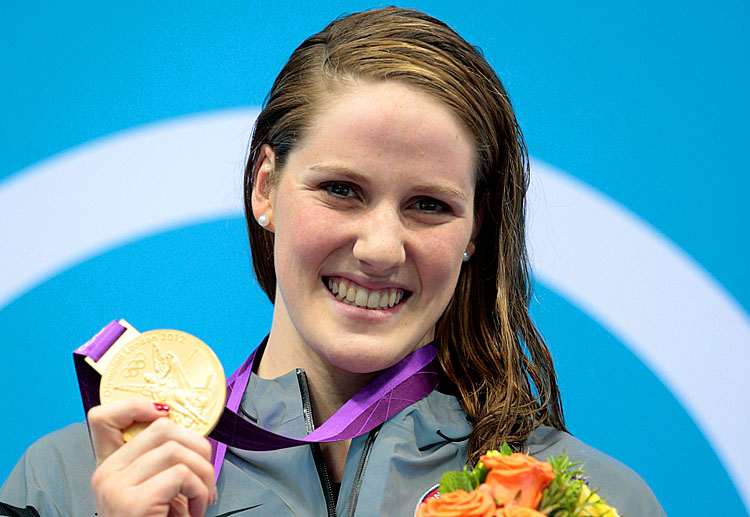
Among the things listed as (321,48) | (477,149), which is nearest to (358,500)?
(477,149)

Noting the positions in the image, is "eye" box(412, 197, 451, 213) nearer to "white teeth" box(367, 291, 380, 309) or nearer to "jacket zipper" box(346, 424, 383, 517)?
"white teeth" box(367, 291, 380, 309)

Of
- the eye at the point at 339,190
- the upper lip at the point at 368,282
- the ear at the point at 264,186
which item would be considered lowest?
the upper lip at the point at 368,282

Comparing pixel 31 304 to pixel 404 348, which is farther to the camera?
pixel 31 304

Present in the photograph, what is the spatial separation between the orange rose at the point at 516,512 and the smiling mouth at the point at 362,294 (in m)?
0.61

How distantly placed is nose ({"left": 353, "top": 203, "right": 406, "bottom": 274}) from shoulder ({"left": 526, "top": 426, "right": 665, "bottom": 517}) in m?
0.48

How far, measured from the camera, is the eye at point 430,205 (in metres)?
1.73

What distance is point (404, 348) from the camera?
1.77 m

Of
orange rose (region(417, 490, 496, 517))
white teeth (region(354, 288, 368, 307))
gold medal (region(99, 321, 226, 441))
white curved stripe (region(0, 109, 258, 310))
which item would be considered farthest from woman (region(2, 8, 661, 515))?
white curved stripe (region(0, 109, 258, 310))

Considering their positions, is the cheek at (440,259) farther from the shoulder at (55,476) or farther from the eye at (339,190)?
the shoulder at (55,476)

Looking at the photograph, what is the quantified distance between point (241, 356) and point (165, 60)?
82 cm

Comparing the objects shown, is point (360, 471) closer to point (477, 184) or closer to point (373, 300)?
point (373, 300)

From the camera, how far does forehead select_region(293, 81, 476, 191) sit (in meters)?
1.65

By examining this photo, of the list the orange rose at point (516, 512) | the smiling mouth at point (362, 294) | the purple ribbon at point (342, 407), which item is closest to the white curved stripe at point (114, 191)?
the purple ribbon at point (342, 407)

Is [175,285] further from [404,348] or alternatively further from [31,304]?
[404,348]
